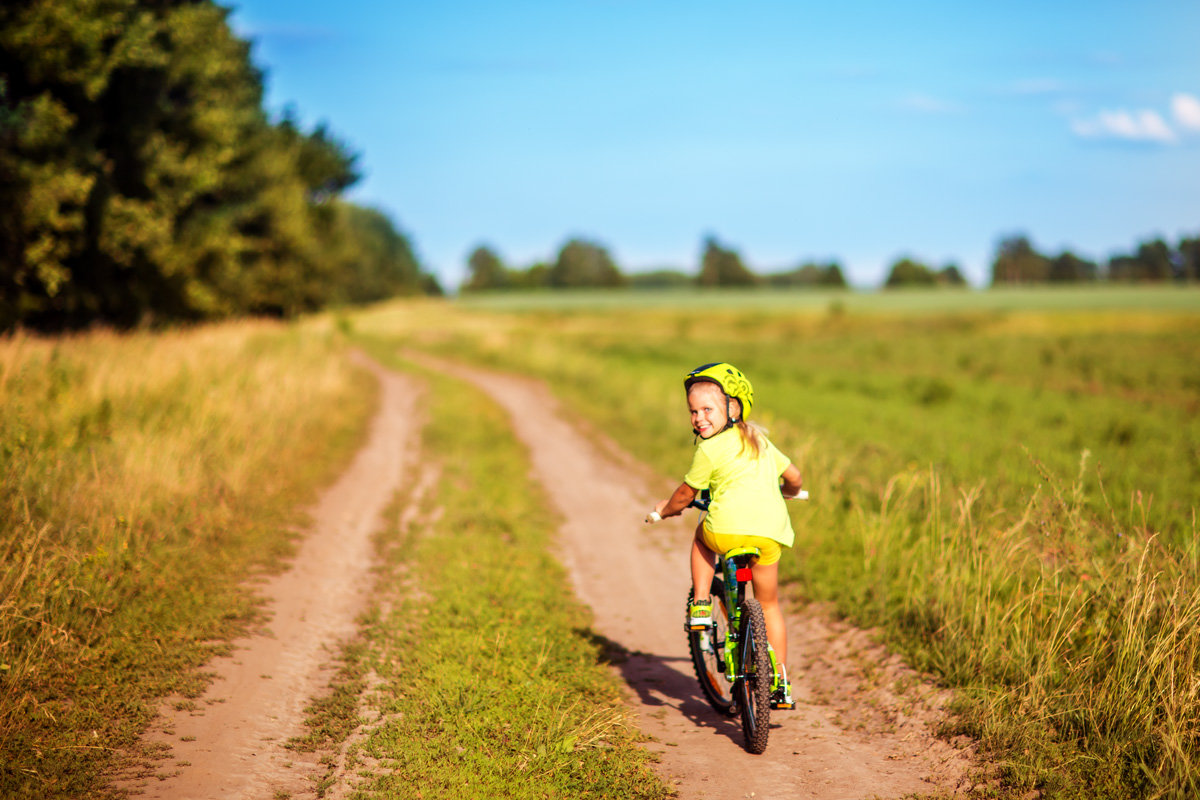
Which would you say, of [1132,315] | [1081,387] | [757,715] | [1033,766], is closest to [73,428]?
[757,715]

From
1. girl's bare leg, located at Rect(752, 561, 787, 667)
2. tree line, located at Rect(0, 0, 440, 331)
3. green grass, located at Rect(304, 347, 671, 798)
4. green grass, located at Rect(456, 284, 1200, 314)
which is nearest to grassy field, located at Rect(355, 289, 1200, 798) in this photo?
girl's bare leg, located at Rect(752, 561, 787, 667)

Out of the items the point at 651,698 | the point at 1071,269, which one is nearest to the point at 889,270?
the point at 1071,269

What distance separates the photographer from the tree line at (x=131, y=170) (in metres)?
13.1

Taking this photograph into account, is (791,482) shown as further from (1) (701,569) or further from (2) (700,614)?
(2) (700,614)

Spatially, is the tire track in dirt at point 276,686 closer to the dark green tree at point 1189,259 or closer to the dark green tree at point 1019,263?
the dark green tree at point 1189,259

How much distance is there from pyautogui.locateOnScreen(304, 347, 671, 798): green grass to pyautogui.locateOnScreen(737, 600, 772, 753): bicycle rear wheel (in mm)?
654

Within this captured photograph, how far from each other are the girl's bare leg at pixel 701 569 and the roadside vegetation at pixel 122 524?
10.9 feet

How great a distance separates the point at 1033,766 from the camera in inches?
171

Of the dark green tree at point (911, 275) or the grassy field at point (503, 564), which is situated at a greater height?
the dark green tree at point (911, 275)

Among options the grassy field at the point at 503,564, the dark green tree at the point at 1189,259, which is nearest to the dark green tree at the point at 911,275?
the dark green tree at the point at 1189,259

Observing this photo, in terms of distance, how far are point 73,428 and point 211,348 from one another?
25.1ft

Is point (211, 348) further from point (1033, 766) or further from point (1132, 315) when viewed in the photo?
point (1132, 315)

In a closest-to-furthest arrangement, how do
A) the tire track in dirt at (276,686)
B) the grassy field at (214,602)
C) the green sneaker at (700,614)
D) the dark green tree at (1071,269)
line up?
the tire track in dirt at (276,686), the grassy field at (214,602), the green sneaker at (700,614), the dark green tree at (1071,269)

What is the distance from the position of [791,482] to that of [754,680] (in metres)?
1.19
